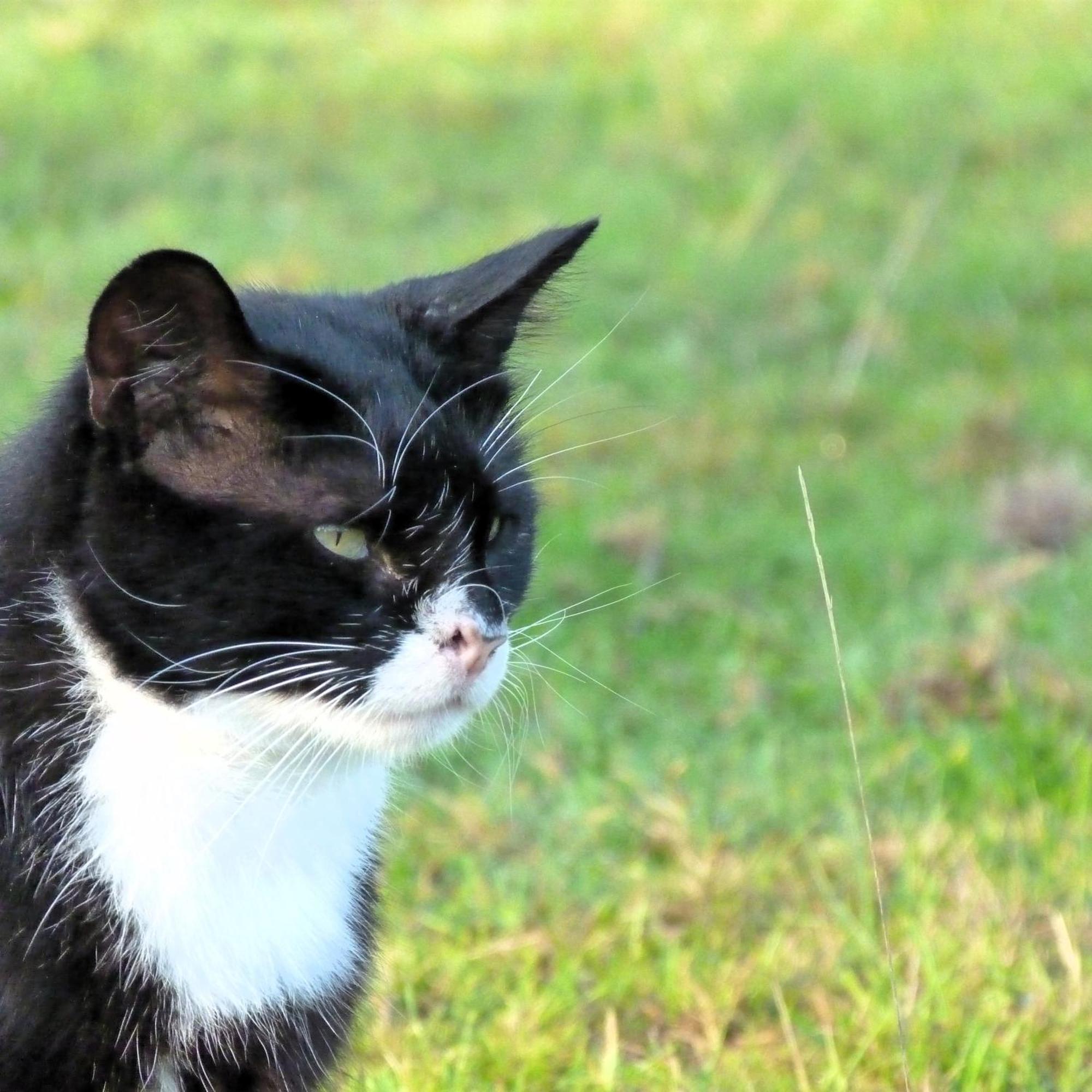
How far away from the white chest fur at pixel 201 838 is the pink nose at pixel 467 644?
20 cm

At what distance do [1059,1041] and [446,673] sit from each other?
122cm

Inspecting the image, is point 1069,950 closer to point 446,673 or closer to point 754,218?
point 446,673

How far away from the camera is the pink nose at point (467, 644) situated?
1.85 metres

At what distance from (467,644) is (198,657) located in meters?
0.30

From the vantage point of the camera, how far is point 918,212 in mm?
6801

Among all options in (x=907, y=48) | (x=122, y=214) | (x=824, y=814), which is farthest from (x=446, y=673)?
(x=907, y=48)

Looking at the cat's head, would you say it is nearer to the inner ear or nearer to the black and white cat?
the black and white cat

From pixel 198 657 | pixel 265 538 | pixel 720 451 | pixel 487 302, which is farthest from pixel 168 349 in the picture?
pixel 720 451

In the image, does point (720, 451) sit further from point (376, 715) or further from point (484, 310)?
point (376, 715)

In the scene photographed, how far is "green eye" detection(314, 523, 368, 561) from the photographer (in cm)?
182

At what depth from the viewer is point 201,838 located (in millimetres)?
1864

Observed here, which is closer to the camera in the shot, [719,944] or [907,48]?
[719,944]

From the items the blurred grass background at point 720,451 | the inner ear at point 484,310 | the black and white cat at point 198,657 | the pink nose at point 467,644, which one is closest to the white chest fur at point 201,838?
the black and white cat at point 198,657

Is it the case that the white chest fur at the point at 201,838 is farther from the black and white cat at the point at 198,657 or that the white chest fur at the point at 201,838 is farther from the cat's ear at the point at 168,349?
the cat's ear at the point at 168,349
